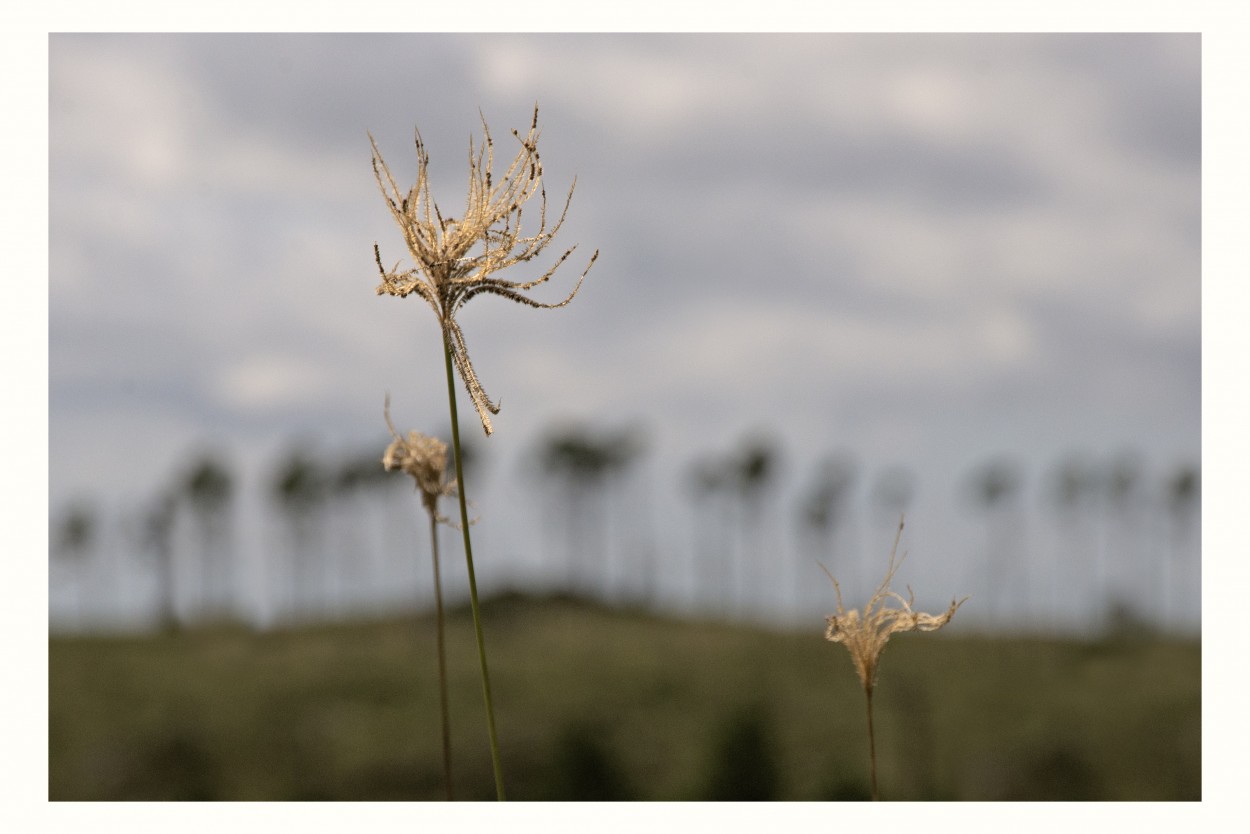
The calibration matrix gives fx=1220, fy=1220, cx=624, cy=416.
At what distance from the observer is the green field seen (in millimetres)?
49062

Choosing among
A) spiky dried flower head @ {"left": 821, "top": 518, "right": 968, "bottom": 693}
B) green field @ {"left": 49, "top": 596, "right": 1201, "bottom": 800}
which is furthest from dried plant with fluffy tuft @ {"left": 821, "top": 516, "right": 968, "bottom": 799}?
green field @ {"left": 49, "top": 596, "right": 1201, "bottom": 800}

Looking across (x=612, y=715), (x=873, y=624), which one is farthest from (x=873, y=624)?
(x=612, y=715)

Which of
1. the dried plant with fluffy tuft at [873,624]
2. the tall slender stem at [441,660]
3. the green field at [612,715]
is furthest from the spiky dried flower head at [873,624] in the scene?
the green field at [612,715]

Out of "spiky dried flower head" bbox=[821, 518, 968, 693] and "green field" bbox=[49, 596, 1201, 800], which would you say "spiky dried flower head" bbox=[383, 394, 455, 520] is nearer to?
"spiky dried flower head" bbox=[821, 518, 968, 693]

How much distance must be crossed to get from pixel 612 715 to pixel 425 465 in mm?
56829

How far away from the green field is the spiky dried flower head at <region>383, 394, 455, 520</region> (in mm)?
34990

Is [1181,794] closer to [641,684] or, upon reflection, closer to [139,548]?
[641,684]

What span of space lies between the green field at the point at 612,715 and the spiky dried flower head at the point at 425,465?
35.0 meters

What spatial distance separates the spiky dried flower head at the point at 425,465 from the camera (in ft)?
10.1

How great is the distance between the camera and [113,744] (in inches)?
2100
